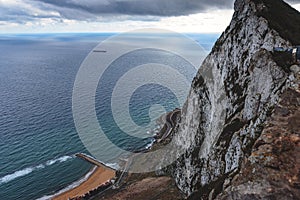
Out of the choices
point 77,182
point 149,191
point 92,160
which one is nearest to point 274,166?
point 149,191

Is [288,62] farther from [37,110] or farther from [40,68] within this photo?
[40,68]

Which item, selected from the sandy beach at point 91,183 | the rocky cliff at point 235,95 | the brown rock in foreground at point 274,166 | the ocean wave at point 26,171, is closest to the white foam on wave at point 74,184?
the sandy beach at point 91,183

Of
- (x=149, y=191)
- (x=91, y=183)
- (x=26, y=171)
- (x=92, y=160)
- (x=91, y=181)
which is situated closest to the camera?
(x=149, y=191)

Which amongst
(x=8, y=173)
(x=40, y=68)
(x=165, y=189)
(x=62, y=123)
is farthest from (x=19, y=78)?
(x=165, y=189)

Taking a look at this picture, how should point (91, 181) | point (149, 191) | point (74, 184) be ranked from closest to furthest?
point (149, 191), point (74, 184), point (91, 181)

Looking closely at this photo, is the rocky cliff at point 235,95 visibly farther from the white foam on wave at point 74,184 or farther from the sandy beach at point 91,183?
the white foam on wave at point 74,184

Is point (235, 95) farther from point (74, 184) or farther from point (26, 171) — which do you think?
point (26, 171)
